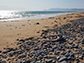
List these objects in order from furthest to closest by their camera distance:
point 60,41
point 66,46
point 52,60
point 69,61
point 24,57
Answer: point 60,41 → point 66,46 → point 24,57 → point 52,60 → point 69,61

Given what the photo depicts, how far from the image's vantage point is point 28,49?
21.5ft

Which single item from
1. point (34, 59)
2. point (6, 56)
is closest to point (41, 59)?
point (34, 59)

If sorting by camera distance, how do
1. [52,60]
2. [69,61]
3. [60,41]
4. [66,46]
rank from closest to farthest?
[69,61], [52,60], [66,46], [60,41]

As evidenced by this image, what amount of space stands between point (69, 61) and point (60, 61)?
467mm

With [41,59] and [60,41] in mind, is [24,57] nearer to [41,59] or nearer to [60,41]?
[41,59]

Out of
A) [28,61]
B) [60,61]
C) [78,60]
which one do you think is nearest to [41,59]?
[28,61]

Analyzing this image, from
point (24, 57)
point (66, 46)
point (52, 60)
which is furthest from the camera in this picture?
point (66, 46)

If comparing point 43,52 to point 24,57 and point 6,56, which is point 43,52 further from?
point 6,56

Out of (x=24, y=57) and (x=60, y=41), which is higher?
(x=60, y=41)

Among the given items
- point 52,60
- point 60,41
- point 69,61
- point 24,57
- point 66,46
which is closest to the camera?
point 69,61

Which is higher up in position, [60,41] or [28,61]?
[60,41]

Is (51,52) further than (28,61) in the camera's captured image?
Yes

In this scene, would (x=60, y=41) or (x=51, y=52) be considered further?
(x=60, y=41)

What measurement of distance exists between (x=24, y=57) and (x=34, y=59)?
0.82 metres
